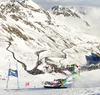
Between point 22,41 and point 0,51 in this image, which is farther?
point 22,41

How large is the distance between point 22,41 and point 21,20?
219 ft

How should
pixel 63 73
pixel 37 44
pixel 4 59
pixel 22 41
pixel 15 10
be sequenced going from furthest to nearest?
pixel 15 10, pixel 37 44, pixel 22 41, pixel 4 59, pixel 63 73

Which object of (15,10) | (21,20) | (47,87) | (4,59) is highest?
(15,10)

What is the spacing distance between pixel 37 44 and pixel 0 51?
4287cm

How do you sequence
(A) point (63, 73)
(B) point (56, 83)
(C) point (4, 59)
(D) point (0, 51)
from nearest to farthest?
(B) point (56, 83)
(A) point (63, 73)
(C) point (4, 59)
(D) point (0, 51)

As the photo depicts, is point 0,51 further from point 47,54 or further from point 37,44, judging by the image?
point 37,44

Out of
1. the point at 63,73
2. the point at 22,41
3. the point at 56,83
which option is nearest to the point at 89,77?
the point at 56,83

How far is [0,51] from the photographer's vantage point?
76.2 meters

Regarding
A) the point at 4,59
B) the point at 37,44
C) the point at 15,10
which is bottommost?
the point at 4,59

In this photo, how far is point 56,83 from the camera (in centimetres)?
2667

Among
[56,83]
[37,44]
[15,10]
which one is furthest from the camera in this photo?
[15,10]

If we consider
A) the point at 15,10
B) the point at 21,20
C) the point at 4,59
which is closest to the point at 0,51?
the point at 4,59

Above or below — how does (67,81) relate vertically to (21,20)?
below

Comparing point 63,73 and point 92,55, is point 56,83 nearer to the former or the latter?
point 63,73
